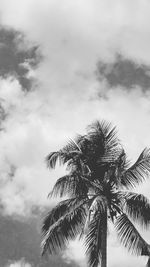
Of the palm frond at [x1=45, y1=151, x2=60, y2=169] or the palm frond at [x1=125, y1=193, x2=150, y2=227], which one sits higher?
the palm frond at [x1=45, y1=151, x2=60, y2=169]

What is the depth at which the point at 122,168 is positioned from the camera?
2158 cm

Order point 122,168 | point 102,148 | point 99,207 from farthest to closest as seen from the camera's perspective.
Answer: point 102,148
point 122,168
point 99,207

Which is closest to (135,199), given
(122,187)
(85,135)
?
(122,187)

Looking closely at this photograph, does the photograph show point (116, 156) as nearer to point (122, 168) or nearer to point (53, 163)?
point (122, 168)

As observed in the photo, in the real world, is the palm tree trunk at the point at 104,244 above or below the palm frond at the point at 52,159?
below

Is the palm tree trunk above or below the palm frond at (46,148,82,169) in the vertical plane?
below

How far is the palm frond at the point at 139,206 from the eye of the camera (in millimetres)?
21234

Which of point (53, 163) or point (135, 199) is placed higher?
point (53, 163)

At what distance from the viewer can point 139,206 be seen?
69.8 ft

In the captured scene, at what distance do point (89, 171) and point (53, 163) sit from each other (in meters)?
1.75

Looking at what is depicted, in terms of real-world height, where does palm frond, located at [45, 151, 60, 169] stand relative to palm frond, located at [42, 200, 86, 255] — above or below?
above

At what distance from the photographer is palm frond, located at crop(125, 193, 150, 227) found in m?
21.2

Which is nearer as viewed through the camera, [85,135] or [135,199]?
[135,199]

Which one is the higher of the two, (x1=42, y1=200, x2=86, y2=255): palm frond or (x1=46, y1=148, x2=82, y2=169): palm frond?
(x1=46, y1=148, x2=82, y2=169): palm frond
